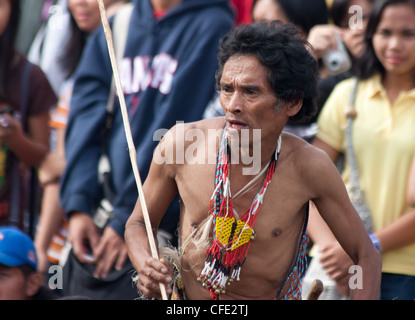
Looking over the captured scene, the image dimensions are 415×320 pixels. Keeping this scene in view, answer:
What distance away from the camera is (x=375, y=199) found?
3.90m

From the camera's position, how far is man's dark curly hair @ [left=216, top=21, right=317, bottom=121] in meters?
3.15

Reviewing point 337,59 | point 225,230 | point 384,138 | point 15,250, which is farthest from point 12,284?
point 337,59

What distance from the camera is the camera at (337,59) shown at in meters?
4.45

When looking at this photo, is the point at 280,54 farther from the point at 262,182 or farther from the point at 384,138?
the point at 384,138

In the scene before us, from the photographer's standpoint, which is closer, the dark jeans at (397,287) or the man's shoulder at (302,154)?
the man's shoulder at (302,154)

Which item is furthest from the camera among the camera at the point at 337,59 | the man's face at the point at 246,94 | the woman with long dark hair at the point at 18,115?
the woman with long dark hair at the point at 18,115

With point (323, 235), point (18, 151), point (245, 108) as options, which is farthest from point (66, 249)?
point (245, 108)

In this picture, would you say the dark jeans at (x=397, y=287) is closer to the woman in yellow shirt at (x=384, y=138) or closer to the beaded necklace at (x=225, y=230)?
the woman in yellow shirt at (x=384, y=138)

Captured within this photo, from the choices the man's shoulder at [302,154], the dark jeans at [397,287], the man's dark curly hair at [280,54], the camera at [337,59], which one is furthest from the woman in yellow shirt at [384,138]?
the man's dark curly hair at [280,54]

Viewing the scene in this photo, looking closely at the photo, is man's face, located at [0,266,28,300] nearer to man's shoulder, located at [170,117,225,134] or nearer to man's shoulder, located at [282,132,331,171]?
man's shoulder, located at [170,117,225,134]

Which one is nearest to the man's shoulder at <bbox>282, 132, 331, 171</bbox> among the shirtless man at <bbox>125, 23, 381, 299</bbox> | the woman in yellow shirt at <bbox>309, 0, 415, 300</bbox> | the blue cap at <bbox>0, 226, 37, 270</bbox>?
the shirtless man at <bbox>125, 23, 381, 299</bbox>

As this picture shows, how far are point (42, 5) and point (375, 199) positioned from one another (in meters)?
2.88

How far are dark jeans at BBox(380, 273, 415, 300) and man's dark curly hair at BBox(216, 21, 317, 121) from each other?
101 centimetres
